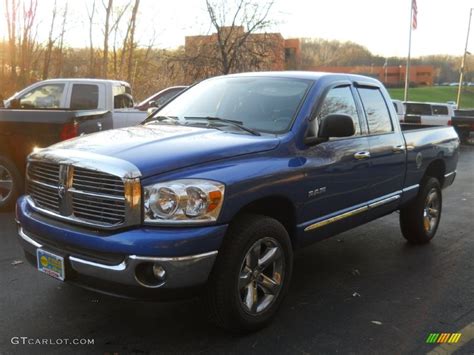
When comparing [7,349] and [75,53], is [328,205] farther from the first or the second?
[75,53]

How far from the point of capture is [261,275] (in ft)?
11.6

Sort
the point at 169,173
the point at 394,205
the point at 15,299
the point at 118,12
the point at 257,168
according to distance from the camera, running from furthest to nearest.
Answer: the point at 118,12 < the point at 394,205 < the point at 15,299 < the point at 257,168 < the point at 169,173

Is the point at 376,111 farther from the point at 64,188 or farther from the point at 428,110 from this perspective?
the point at 428,110

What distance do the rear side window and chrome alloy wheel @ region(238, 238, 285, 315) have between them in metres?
1.86

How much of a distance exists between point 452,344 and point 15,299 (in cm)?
332

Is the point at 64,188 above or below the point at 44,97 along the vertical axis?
below

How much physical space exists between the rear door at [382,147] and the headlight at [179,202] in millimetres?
2068

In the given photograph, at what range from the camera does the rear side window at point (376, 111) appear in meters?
4.91

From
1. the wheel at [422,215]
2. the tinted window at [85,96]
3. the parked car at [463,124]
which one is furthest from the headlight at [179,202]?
the parked car at [463,124]

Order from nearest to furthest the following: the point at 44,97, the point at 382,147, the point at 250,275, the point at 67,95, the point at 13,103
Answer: the point at 250,275, the point at 382,147, the point at 13,103, the point at 67,95, the point at 44,97

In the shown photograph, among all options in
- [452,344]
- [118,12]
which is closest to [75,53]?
[118,12]

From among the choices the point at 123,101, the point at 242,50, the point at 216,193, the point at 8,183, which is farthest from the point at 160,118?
the point at 242,50

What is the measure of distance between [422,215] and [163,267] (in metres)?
3.81

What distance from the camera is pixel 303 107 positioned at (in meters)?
4.05
